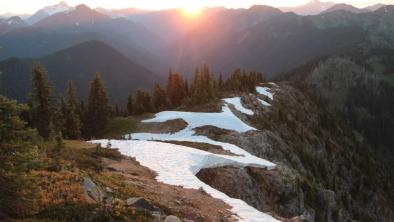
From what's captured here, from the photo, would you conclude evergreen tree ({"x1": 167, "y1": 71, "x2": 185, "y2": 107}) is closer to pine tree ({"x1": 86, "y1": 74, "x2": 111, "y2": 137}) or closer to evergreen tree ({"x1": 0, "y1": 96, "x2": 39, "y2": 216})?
pine tree ({"x1": 86, "y1": 74, "x2": 111, "y2": 137})

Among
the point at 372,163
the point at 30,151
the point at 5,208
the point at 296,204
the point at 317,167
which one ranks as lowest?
the point at 372,163

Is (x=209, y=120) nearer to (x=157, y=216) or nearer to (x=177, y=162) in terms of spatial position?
(x=177, y=162)

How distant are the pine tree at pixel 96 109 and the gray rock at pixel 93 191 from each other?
5213cm

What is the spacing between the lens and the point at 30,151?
46.3 ft

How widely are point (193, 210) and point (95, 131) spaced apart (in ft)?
173

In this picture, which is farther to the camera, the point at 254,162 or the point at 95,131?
the point at 95,131

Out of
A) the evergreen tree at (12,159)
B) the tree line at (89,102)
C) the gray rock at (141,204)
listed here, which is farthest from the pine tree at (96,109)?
the evergreen tree at (12,159)

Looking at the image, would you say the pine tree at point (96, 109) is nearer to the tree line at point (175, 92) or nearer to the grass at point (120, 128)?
the grass at point (120, 128)

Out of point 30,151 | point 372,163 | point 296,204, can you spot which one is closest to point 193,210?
point 30,151

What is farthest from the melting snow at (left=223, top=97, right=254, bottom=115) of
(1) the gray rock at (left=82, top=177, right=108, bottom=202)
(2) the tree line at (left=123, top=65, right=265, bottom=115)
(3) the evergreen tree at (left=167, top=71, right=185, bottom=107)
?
(1) the gray rock at (left=82, top=177, right=108, bottom=202)

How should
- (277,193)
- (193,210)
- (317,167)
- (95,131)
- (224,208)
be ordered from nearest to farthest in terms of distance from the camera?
1. (193,210)
2. (224,208)
3. (277,193)
4. (95,131)
5. (317,167)

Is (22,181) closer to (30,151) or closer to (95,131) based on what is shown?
(30,151)

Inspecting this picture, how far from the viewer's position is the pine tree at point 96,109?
69.9 m

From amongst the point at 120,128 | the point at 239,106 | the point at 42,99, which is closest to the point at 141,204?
the point at 120,128
